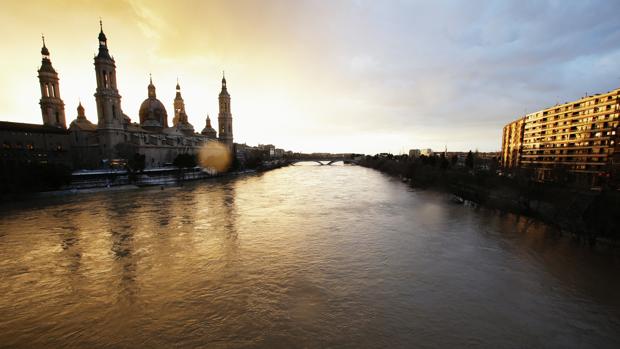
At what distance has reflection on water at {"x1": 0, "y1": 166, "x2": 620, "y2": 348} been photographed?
7.90m

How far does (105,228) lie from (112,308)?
1258 cm

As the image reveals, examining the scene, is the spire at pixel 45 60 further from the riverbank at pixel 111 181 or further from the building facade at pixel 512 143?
the building facade at pixel 512 143

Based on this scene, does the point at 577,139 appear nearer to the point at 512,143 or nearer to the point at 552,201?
the point at 512,143

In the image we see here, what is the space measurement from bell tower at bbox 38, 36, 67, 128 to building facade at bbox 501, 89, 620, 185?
84.2m

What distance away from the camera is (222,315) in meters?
8.71

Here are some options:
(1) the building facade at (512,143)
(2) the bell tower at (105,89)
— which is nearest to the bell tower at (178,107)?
(2) the bell tower at (105,89)

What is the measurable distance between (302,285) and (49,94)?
6981 centimetres

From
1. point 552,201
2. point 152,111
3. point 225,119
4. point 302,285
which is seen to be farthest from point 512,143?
point 152,111

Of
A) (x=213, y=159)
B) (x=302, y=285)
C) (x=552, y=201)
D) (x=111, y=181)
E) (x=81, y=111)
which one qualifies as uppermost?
(x=81, y=111)

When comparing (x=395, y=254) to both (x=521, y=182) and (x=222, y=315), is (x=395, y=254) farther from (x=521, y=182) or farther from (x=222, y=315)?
(x=521, y=182)

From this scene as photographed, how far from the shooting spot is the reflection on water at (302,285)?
7.90 metres

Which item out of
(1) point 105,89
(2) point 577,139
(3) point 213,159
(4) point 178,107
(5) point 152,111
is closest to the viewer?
(2) point 577,139

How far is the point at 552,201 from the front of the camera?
21.2 m

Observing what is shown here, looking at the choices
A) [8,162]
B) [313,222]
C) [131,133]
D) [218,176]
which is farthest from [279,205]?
[131,133]
